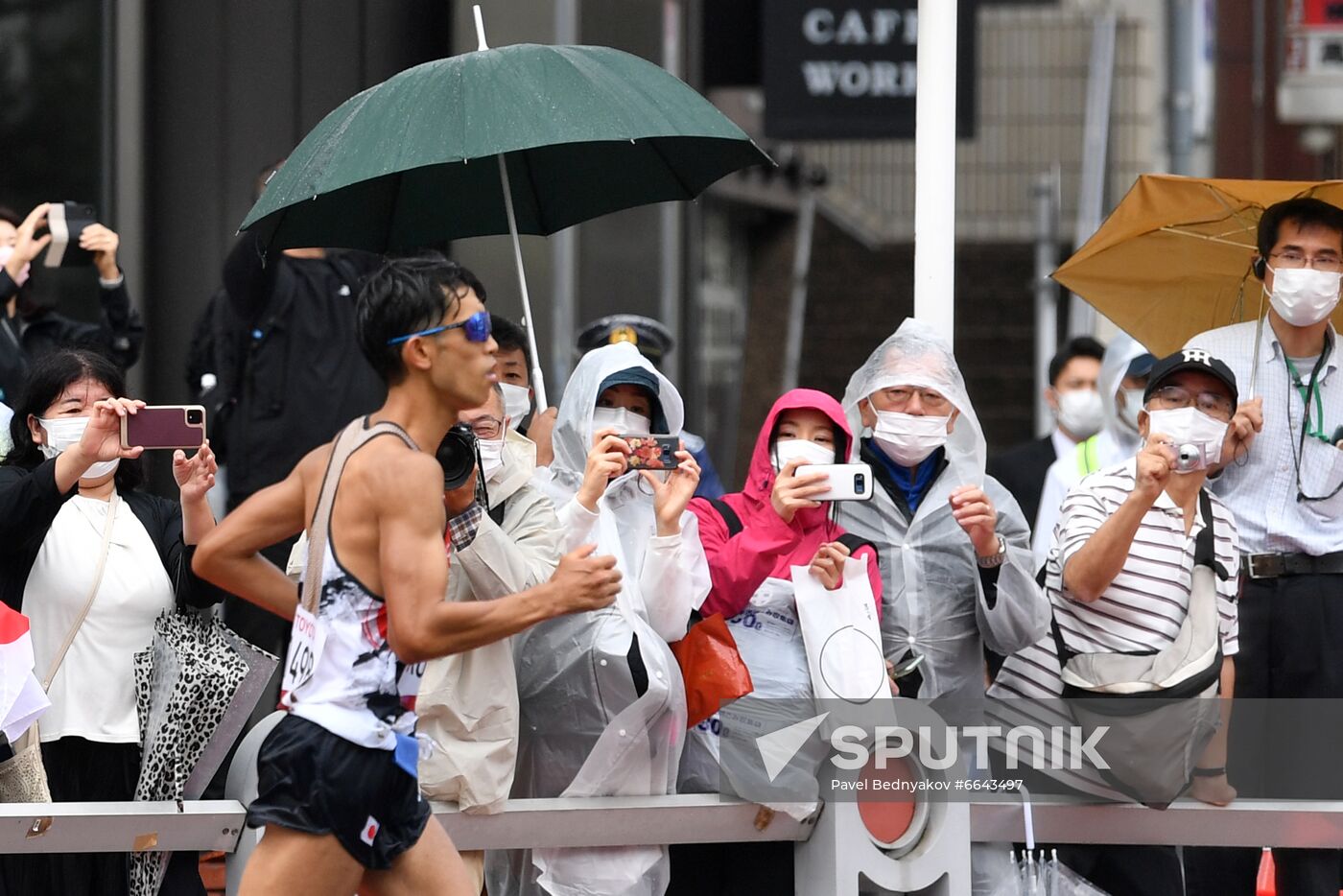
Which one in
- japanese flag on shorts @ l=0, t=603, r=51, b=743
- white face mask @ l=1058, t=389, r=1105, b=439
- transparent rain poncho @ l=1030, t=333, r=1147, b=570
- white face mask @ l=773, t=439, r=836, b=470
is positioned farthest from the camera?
white face mask @ l=1058, t=389, r=1105, b=439

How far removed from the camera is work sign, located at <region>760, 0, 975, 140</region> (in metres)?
11.6

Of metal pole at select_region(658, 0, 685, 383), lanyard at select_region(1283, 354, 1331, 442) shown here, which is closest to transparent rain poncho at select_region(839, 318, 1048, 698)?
lanyard at select_region(1283, 354, 1331, 442)

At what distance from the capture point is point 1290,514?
609cm

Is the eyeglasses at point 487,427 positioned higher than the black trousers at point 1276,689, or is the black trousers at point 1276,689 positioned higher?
the eyeglasses at point 487,427

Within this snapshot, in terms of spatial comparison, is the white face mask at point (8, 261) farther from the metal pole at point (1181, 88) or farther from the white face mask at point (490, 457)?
the metal pole at point (1181, 88)

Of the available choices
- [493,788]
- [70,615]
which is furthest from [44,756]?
[493,788]

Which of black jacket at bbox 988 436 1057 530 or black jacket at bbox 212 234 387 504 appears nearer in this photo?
black jacket at bbox 212 234 387 504

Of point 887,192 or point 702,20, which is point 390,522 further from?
point 887,192

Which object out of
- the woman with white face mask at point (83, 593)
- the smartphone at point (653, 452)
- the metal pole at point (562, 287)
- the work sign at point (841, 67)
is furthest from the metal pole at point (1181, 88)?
the woman with white face mask at point (83, 593)

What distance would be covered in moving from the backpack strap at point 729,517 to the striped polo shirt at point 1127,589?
2.95 ft

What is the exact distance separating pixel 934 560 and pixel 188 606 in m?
2.02

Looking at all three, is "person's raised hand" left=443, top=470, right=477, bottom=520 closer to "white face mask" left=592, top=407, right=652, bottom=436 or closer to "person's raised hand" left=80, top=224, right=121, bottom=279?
"white face mask" left=592, top=407, right=652, bottom=436

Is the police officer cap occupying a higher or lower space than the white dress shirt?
higher

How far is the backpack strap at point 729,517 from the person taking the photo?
5.67 meters
